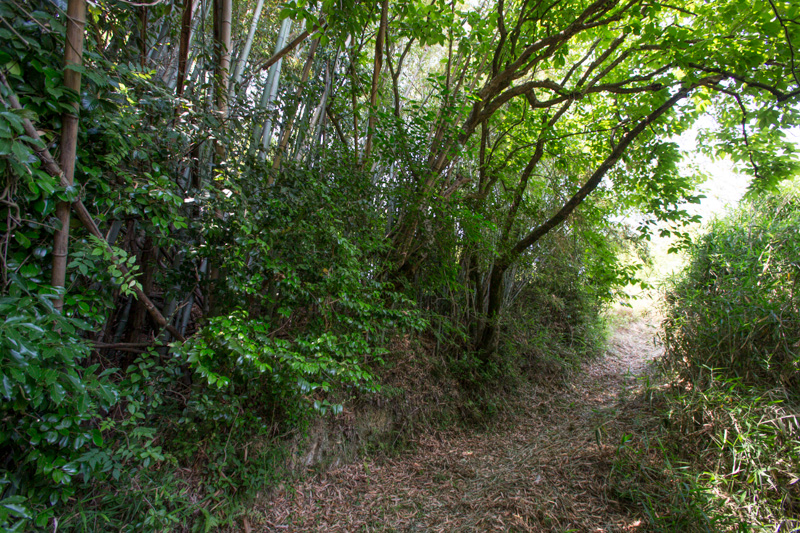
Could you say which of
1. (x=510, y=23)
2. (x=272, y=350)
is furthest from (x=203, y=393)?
(x=510, y=23)

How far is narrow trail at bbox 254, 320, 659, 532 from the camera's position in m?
2.24

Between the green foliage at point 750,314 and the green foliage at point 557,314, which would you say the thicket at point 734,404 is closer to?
the green foliage at point 750,314

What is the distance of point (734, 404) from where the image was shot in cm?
229

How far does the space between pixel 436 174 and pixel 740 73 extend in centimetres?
226

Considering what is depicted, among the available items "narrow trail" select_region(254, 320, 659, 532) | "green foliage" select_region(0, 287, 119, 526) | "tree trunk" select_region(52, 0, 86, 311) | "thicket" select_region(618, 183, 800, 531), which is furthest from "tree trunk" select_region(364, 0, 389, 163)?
"thicket" select_region(618, 183, 800, 531)

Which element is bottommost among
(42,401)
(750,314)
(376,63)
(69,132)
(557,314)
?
(42,401)

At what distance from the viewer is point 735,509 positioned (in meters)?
1.88

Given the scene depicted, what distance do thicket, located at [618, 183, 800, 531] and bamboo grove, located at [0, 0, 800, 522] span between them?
2.37 feet

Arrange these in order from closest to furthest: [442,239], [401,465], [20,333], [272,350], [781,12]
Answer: [20,333] < [272,350] < [781,12] < [401,465] < [442,239]

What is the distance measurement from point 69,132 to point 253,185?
76 centimetres

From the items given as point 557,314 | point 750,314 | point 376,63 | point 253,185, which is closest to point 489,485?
point 750,314

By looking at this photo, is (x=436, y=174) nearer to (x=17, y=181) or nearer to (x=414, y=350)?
(x=414, y=350)

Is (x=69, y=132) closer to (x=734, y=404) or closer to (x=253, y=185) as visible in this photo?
(x=253, y=185)

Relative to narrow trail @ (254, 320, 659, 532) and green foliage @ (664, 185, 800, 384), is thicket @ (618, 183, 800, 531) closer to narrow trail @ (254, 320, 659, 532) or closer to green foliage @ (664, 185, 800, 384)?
green foliage @ (664, 185, 800, 384)
